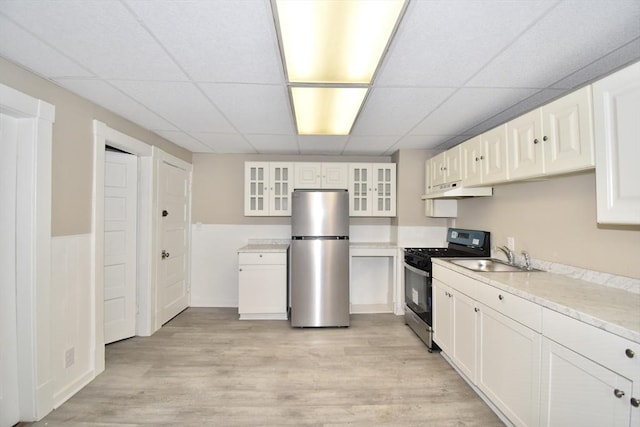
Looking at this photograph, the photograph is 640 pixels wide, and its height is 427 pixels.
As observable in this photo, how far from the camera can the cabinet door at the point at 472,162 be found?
2541 millimetres

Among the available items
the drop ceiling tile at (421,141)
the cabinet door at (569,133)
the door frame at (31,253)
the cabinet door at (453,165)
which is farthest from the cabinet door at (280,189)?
the cabinet door at (569,133)

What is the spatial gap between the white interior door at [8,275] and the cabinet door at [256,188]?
2.30 m

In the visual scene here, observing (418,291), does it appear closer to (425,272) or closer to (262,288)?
(425,272)

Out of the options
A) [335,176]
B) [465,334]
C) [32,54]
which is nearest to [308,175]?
[335,176]

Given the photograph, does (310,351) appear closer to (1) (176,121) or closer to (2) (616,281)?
(2) (616,281)

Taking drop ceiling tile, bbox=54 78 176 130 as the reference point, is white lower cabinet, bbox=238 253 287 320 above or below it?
below

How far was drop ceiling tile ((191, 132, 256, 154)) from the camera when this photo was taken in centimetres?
320

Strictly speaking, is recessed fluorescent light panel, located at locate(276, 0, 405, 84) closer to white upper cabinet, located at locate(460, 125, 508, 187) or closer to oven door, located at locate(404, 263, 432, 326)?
white upper cabinet, located at locate(460, 125, 508, 187)

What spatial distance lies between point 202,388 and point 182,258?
6.84 feet

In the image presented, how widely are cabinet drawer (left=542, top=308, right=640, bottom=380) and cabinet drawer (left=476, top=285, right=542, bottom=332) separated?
5 centimetres

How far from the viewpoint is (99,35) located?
4.63 ft

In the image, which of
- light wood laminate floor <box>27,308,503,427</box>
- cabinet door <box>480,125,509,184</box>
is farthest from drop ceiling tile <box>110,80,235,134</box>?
cabinet door <box>480,125,509,184</box>

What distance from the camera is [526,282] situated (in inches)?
72.1

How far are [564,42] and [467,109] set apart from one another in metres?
0.92
